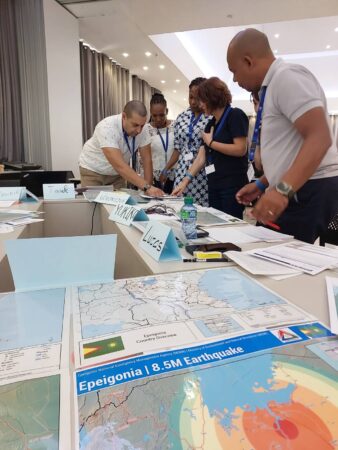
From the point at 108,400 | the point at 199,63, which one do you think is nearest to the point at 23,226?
the point at 108,400

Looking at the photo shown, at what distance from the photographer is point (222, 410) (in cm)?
37

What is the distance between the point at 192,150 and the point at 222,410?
2.15 meters

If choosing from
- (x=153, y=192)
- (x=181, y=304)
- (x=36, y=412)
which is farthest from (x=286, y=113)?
(x=153, y=192)

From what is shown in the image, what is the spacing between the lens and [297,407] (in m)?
0.38

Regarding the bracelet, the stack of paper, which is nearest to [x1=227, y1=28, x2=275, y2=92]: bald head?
the bracelet

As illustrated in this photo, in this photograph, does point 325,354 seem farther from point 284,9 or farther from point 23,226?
point 284,9

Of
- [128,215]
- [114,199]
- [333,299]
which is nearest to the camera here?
[333,299]

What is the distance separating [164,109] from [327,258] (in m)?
2.38

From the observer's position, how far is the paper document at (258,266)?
792 millimetres

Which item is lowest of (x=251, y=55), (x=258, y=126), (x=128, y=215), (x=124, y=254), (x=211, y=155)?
(x=124, y=254)

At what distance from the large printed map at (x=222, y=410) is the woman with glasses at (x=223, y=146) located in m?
1.60

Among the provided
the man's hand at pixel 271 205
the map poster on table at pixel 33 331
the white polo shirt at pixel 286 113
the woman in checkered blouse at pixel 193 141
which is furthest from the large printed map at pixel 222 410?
the woman in checkered blouse at pixel 193 141

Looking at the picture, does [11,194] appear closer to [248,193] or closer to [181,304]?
[248,193]

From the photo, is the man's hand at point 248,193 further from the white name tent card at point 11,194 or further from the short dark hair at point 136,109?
the white name tent card at point 11,194
